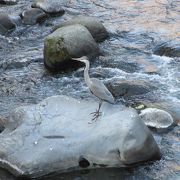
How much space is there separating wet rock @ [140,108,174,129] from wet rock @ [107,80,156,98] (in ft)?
3.09

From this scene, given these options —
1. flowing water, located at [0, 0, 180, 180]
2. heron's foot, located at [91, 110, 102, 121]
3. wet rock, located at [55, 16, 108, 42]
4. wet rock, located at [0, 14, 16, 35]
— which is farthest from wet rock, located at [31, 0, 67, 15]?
heron's foot, located at [91, 110, 102, 121]

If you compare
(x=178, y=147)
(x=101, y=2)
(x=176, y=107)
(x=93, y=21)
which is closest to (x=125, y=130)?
(x=178, y=147)

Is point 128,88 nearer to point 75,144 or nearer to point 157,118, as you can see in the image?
point 157,118

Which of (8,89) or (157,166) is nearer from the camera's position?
(157,166)

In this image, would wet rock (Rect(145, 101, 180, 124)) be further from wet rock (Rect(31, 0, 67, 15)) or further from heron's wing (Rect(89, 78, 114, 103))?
wet rock (Rect(31, 0, 67, 15))

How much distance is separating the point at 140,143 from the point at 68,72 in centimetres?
353

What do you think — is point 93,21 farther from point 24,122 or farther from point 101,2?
point 24,122

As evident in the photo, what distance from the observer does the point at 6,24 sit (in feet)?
39.4

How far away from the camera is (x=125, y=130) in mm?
6559

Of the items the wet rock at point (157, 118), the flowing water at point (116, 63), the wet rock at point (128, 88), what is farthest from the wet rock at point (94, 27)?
the wet rock at point (157, 118)

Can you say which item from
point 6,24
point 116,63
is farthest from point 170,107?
point 6,24

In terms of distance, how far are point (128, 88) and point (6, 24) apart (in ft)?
14.2

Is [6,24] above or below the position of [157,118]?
below

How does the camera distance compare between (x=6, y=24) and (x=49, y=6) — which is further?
(x=49, y=6)
